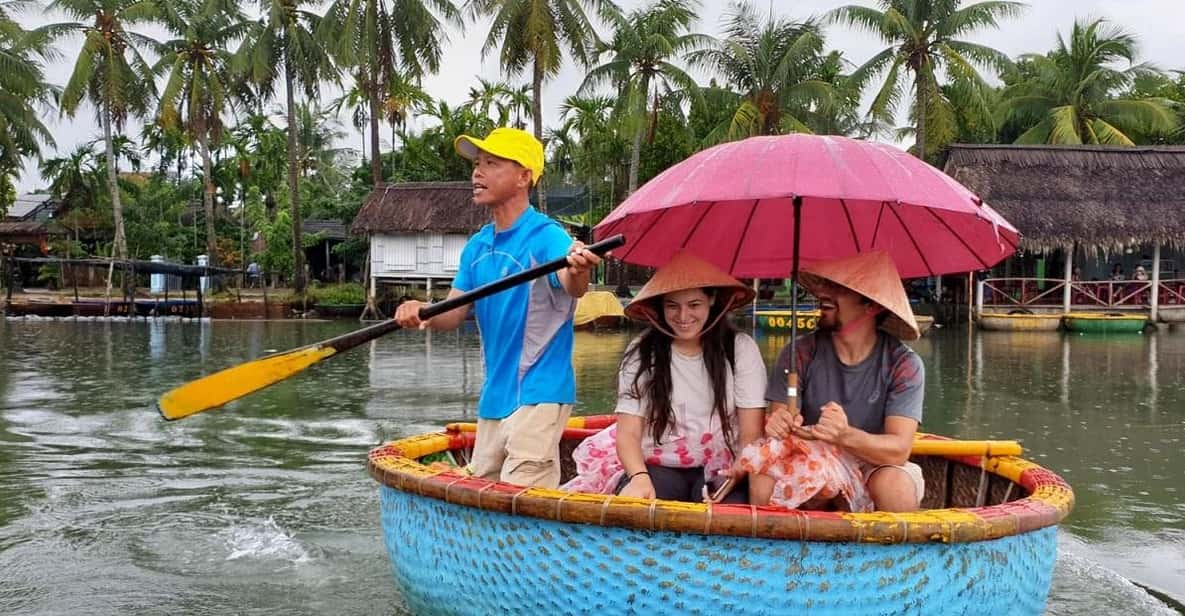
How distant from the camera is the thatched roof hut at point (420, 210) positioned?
27.2m

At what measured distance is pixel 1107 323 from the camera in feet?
70.3

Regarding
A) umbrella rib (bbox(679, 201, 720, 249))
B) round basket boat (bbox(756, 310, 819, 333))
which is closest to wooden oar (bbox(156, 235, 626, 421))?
umbrella rib (bbox(679, 201, 720, 249))

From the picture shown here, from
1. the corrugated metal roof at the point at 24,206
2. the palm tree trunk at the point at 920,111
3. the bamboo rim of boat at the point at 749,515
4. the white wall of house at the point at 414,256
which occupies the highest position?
the palm tree trunk at the point at 920,111

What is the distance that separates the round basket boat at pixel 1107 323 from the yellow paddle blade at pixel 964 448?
1922 cm

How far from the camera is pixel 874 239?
4.04 m

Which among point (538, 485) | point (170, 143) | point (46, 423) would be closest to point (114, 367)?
point (46, 423)

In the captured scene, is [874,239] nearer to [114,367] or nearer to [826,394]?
[826,394]

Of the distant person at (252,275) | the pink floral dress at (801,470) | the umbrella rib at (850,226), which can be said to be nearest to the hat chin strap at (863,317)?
the pink floral dress at (801,470)

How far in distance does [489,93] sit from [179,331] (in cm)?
1299

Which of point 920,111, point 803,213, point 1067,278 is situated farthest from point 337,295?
point 803,213

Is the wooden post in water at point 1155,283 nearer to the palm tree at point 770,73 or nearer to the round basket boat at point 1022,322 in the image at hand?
the round basket boat at point 1022,322

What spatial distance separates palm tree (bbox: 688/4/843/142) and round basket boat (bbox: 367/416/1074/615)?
21533 mm

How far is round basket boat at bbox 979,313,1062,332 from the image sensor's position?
72.0 ft

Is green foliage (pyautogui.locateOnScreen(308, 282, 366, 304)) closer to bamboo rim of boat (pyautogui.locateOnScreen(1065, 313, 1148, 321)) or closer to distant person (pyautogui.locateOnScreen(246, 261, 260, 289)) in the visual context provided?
distant person (pyautogui.locateOnScreen(246, 261, 260, 289))
